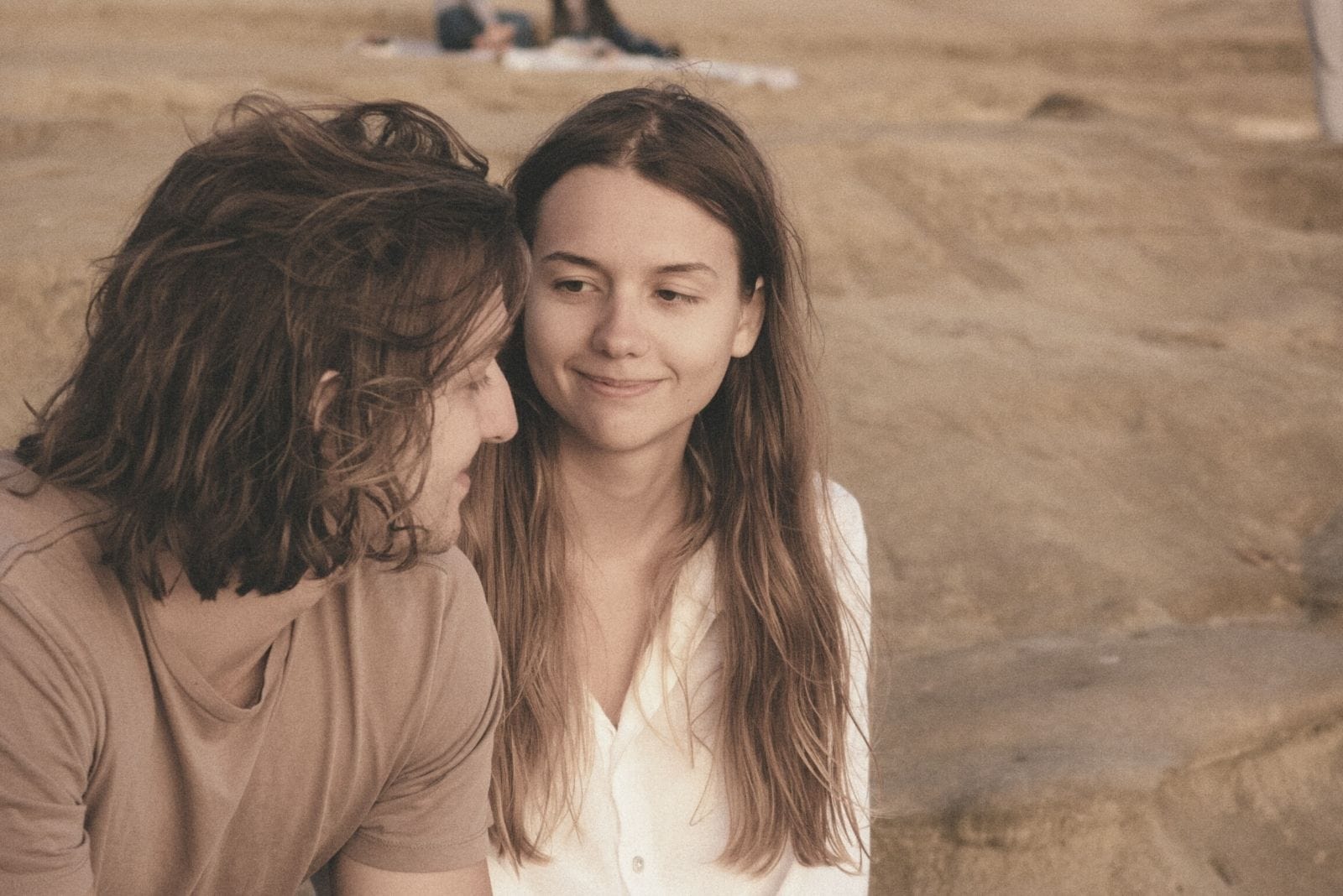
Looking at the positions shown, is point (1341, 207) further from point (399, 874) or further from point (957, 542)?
point (399, 874)

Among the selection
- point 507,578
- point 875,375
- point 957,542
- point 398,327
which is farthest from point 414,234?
point 875,375

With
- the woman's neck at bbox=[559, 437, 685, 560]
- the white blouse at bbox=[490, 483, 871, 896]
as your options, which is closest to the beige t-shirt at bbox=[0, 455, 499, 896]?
the white blouse at bbox=[490, 483, 871, 896]

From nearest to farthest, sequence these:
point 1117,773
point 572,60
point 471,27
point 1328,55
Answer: point 1117,773 < point 1328,55 < point 572,60 < point 471,27

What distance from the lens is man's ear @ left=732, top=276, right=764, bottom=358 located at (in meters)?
2.54

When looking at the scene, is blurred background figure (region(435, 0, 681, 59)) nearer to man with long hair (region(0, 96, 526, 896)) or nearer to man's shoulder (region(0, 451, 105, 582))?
man with long hair (region(0, 96, 526, 896))

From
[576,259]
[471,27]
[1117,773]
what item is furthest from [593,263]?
[471,27]

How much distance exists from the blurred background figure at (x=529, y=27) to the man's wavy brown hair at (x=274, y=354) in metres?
7.46

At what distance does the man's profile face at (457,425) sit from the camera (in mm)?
1784

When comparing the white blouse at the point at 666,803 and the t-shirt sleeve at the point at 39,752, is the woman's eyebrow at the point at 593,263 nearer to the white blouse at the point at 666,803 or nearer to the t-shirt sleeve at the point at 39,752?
the white blouse at the point at 666,803

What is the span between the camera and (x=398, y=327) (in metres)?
1.72

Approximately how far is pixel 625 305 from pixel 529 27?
24.7ft

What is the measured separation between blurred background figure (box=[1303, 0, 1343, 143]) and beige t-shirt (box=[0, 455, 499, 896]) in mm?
5311

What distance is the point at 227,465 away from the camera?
1694mm

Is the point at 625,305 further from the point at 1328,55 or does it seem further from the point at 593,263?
the point at 1328,55
